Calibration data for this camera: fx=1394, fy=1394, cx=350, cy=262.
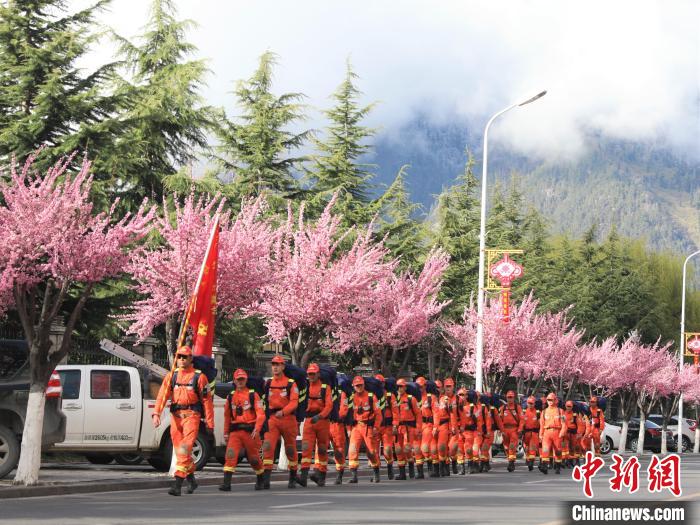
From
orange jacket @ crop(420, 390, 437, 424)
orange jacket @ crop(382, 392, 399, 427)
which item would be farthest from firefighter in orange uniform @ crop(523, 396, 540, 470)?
orange jacket @ crop(382, 392, 399, 427)

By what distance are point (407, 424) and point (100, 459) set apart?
6072mm

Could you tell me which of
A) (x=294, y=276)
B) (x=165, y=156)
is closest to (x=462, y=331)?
(x=165, y=156)

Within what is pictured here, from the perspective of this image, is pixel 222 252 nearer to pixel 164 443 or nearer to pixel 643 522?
pixel 164 443

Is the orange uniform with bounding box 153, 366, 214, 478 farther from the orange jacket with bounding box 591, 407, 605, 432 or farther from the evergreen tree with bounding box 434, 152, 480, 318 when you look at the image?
the evergreen tree with bounding box 434, 152, 480, 318

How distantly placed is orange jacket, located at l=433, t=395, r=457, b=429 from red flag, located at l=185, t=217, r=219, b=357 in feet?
21.5

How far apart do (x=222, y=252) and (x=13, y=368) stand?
23.5 ft

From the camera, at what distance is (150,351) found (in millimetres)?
36406

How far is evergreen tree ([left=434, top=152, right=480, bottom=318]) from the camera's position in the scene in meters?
53.9

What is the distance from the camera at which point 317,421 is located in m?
22.3

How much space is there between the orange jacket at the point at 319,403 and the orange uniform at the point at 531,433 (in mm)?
12292

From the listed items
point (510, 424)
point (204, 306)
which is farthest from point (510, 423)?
point (204, 306)

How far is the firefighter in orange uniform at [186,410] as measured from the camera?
1856 centimetres

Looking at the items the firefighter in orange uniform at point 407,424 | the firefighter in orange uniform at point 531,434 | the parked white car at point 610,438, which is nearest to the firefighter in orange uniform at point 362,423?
the firefighter in orange uniform at point 407,424

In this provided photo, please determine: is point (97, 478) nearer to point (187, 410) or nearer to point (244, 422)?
point (244, 422)
